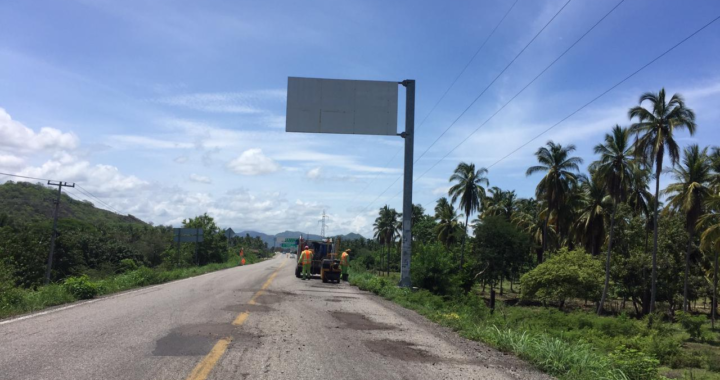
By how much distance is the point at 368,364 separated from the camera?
6523 millimetres

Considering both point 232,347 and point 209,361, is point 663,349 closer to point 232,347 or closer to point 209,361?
point 232,347

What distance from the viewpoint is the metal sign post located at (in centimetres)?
1836

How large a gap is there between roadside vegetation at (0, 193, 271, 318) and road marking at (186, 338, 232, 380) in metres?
6.04

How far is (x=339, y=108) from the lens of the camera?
18.5m

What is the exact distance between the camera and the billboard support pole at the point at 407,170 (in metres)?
19.2

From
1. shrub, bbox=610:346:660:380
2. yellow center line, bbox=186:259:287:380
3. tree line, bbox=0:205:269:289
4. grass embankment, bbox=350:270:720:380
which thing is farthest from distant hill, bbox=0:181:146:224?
shrub, bbox=610:346:660:380

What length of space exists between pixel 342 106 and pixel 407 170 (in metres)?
3.75

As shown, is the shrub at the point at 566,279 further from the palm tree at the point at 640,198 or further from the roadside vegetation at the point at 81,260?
the roadside vegetation at the point at 81,260

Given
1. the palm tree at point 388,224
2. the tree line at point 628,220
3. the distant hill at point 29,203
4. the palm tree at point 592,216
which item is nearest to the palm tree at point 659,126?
the tree line at point 628,220

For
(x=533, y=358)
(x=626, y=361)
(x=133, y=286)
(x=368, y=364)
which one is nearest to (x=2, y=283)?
(x=133, y=286)

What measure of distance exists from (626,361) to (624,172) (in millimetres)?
33324

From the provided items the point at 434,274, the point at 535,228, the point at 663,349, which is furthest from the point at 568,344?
the point at 535,228

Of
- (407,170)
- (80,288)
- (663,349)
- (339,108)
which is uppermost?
(339,108)

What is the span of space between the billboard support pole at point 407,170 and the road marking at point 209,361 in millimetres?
12599
